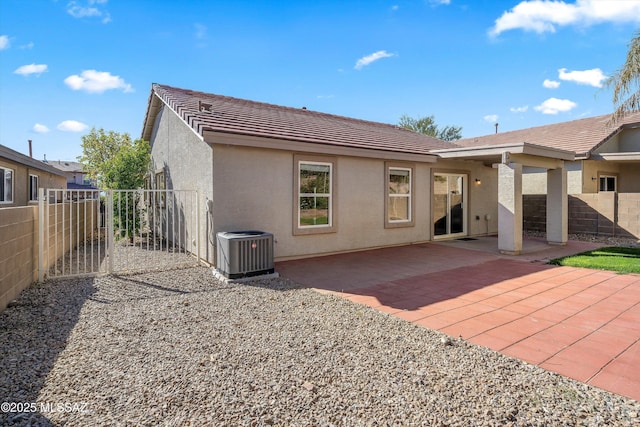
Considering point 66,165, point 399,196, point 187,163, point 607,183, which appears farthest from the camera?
point 66,165

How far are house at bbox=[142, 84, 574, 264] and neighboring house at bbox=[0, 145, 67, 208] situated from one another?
16.0ft

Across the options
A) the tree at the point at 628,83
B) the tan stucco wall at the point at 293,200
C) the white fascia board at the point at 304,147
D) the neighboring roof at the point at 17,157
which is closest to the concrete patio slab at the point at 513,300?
the tan stucco wall at the point at 293,200

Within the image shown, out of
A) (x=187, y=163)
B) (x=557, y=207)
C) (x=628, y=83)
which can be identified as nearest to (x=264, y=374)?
(x=187, y=163)

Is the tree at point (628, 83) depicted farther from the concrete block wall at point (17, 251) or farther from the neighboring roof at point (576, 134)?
the concrete block wall at point (17, 251)

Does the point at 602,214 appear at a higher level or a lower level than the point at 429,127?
lower

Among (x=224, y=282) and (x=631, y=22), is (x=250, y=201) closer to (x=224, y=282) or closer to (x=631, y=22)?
(x=224, y=282)

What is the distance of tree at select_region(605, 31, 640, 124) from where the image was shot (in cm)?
1162

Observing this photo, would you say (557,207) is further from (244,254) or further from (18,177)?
(18,177)

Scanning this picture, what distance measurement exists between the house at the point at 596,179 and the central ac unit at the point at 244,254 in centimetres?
1096

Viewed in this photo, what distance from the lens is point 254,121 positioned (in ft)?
32.5

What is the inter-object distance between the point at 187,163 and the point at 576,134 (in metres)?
20.3

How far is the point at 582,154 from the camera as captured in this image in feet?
51.1

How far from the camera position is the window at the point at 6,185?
12.6 metres

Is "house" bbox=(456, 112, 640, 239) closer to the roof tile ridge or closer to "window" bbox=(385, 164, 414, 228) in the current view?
"window" bbox=(385, 164, 414, 228)
